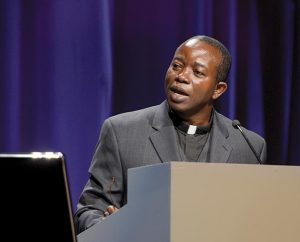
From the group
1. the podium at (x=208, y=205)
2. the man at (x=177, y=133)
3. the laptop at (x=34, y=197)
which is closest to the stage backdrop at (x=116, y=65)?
the man at (x=177, y=133)

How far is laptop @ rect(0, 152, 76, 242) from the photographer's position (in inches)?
31.0

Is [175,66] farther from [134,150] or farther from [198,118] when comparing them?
[134,150]

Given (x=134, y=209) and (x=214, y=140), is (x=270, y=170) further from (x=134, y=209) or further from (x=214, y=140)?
(x=214, y=140)

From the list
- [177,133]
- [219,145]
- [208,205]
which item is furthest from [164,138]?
[208,205]

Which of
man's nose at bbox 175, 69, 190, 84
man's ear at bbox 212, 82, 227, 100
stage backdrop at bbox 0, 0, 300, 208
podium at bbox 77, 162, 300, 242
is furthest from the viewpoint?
stage backdrop at bbox 0, 0, 300, 208

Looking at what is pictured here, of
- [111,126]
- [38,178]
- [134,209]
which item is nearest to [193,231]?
[134,209]

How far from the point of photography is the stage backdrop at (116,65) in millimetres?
2367

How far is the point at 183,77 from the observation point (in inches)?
74.5

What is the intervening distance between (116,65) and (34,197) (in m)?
1.73

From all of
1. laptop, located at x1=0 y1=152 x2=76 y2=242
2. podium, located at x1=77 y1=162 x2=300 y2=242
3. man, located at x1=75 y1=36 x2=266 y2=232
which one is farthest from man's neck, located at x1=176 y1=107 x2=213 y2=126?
laptop, located at x1=0 y1=152 x2=76 y2=242

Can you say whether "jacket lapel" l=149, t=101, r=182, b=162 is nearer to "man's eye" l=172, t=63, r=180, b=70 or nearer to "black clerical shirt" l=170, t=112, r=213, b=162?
"black clerical shirt" l=170, t=112, r=213, b=162

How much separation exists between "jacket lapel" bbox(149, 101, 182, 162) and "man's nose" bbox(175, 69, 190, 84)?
0.40 ft

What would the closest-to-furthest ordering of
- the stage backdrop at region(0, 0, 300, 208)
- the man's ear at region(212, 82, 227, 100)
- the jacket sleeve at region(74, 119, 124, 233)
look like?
the jacket sleeve at region(74, 119, 124, 233) → the man's ear at region(212, 82, 227, 100) → the stage backdrop at region(0, 0, 300, 208)

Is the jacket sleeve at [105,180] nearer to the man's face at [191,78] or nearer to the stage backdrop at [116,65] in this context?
the man's face at [191,78]
